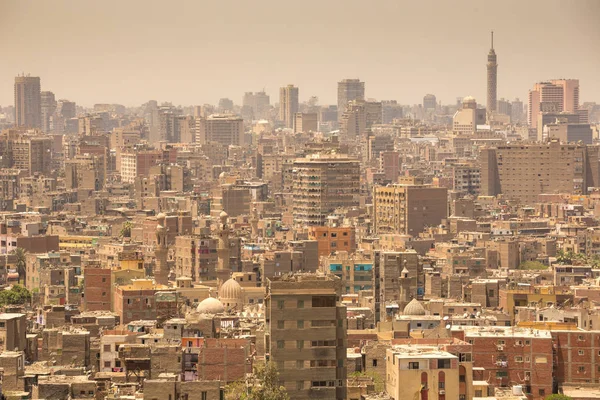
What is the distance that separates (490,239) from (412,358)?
Result: 140ft

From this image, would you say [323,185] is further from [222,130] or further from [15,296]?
[222,130]

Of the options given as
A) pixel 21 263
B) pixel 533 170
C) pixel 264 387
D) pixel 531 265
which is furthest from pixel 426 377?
pixel 533 170

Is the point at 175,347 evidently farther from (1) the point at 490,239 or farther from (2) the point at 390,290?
(1) the point at 490,239

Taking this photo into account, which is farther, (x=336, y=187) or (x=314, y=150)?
(x=314, y=150)

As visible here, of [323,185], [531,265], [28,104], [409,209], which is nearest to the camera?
[531,265]

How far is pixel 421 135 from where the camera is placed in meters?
188

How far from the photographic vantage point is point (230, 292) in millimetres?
47812

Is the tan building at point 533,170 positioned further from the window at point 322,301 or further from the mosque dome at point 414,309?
the window at point 322,301

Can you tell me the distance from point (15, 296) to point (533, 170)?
62225mm

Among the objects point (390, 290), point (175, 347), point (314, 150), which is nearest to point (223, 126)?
point (314, 150)

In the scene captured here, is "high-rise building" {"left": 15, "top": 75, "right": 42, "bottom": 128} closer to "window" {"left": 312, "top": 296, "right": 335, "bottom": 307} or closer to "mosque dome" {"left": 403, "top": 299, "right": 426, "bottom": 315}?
"mosque dome" {"left": 403, "top": 299, "right": 426, "bottom": 315}

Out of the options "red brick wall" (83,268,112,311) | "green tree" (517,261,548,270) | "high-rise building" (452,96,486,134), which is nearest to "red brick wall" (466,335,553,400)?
"red brick wall" (83,268,112,311)

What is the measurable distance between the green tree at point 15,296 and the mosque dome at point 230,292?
646cm

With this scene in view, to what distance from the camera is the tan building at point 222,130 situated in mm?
177375
